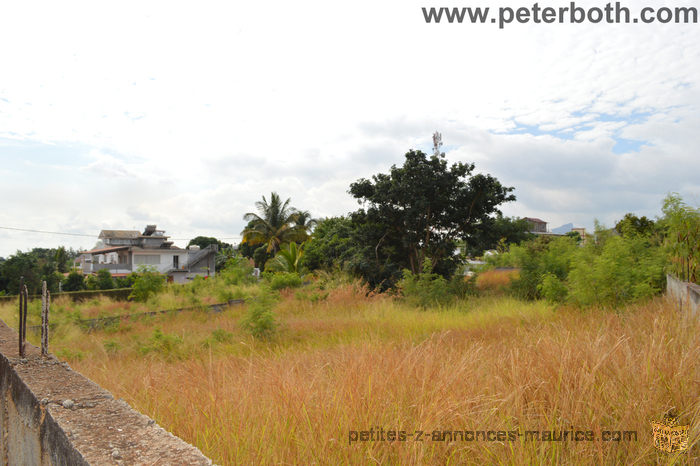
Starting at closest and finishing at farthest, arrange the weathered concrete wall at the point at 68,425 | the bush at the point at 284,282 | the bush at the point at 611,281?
the weathered concrete wall at the point at 68,425 → the bush at the point at 611,281 → the bush at the point at 284,282

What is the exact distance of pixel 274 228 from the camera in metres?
35.1

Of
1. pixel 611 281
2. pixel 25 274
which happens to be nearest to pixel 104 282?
pixel 25 274

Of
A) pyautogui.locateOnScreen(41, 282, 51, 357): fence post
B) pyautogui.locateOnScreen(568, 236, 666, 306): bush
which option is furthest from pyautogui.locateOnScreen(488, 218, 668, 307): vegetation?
pyautogui.locateOnScreen(41, 282, 51, 357): fence post

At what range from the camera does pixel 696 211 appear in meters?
6.54

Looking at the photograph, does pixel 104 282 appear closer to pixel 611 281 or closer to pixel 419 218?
pixel 419 218

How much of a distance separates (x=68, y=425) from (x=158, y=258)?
46115 mm

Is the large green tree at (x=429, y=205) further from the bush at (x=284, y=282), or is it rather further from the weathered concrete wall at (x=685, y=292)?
the weathered concrete wall at (x=685, y=292)

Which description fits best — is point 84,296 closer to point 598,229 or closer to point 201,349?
point 201,349

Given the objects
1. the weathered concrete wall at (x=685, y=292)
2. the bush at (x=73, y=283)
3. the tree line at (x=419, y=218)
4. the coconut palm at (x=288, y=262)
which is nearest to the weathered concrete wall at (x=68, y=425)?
the weathered concrete wall at (x=685, y=292)

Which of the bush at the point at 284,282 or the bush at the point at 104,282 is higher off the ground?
the bush at the point at 284,282

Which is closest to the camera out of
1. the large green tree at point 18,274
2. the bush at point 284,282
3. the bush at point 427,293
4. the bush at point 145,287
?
the bush at point 427,293

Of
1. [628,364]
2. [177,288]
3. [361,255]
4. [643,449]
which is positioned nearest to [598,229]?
[361,255]

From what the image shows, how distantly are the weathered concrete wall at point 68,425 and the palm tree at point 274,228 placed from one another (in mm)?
31200

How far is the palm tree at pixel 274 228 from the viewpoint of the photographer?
34.6 m
